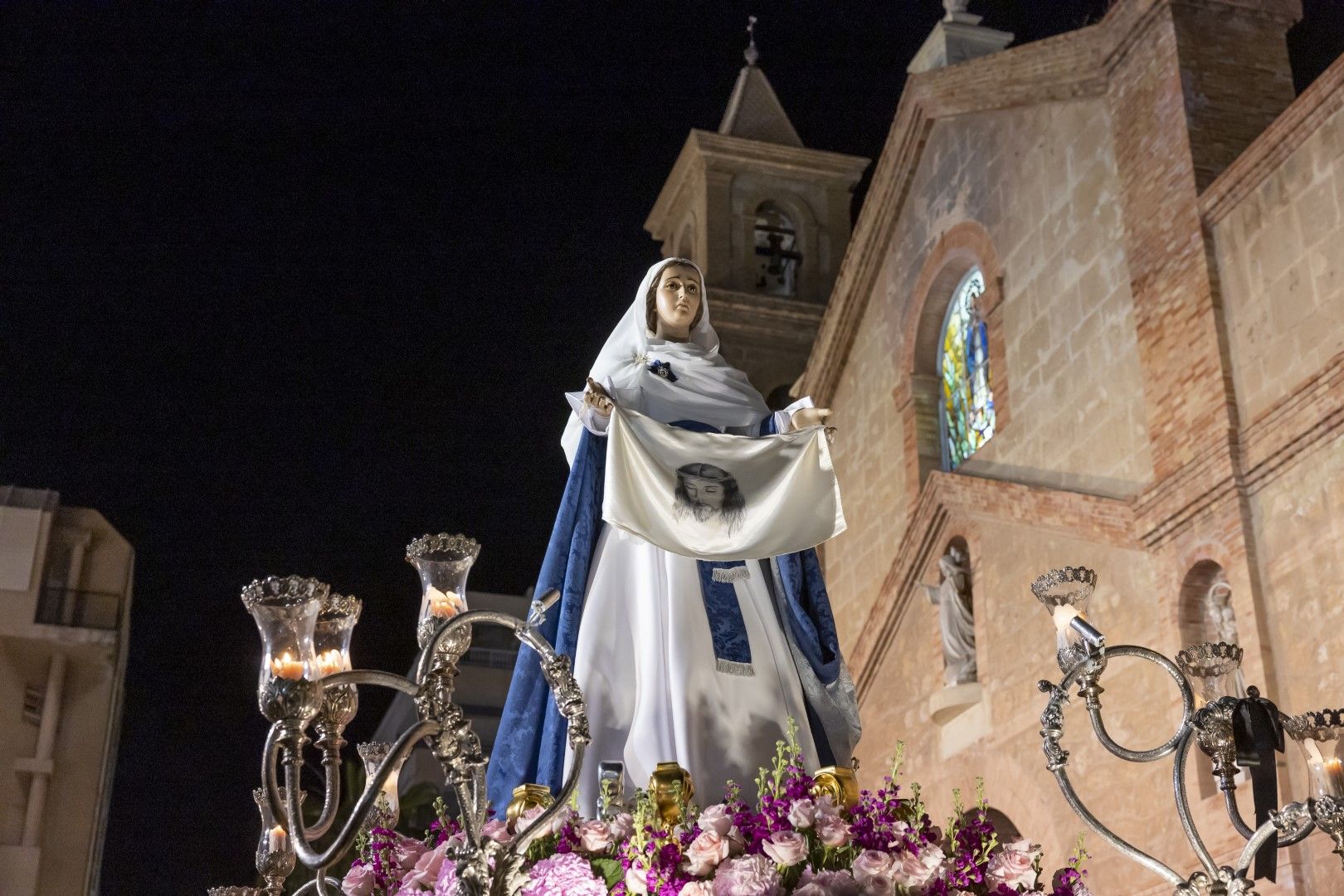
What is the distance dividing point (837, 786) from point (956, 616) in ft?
28.0

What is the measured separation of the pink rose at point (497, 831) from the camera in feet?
15.9

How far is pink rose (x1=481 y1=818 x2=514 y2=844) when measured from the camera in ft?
15.9

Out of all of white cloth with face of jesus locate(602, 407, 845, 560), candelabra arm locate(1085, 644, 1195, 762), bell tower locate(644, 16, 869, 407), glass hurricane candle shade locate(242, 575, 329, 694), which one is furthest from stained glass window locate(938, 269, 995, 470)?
glass hurricane candle shade locate(242, 575, 329, 694)

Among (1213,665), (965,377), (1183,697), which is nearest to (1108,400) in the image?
(965,377)

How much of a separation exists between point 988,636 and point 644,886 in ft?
29.0

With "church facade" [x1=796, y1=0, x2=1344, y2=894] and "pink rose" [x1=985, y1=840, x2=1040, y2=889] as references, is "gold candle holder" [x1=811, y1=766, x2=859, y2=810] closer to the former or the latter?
"pink rose" [x1=985, y1=840, x2=1040, y2=889]

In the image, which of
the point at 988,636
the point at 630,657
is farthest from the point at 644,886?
the point at 988,636

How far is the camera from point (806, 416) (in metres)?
6.46

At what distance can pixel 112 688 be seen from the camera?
23000 millimetres

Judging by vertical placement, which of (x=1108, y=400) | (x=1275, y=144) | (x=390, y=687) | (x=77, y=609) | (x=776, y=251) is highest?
(x=776, y=251)

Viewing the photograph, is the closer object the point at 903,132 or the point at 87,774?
the point at 903,132

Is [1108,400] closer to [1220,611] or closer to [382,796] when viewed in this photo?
[1220,611]

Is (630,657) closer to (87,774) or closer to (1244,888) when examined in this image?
(1244,888)

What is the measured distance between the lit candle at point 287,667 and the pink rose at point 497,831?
690 mm
